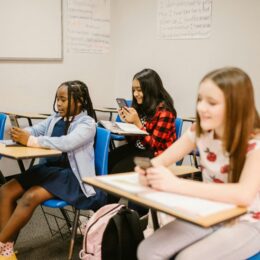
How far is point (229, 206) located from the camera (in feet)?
3.96

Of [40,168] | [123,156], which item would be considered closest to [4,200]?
[40,168]

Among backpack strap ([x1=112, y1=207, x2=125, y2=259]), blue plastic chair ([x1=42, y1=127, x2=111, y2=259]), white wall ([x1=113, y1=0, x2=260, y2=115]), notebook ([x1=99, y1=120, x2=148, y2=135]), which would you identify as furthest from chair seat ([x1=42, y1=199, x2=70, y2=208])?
white wall ([x1=113, y1=0, x2=260, y2=115])

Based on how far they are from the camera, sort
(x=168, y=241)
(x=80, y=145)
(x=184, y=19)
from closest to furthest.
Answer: (x=168, y=241) < (x=80, y=145) < (x=184, y=19)

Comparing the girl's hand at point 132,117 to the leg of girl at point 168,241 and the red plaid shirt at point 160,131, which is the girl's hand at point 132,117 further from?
the leg of girl at point 168,241

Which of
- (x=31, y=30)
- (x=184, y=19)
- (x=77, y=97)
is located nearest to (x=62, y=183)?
(x=77, y=97)

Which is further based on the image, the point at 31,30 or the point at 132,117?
the point at 31,30

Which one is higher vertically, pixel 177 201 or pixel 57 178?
pixel 177 201

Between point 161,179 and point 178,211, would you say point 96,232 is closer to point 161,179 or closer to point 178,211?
point 161,179

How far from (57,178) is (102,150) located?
29cm

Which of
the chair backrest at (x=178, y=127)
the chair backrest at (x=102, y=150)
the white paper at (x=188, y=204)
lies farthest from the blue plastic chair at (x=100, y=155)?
the white paper at (x=188, y=204)

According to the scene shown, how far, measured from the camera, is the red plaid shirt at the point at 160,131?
2.59 meters

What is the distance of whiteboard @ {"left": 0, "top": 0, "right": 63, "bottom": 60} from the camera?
11.5 feet

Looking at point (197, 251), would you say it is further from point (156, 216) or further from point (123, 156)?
point (123, 156)

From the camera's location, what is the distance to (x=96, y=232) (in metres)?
1.94
